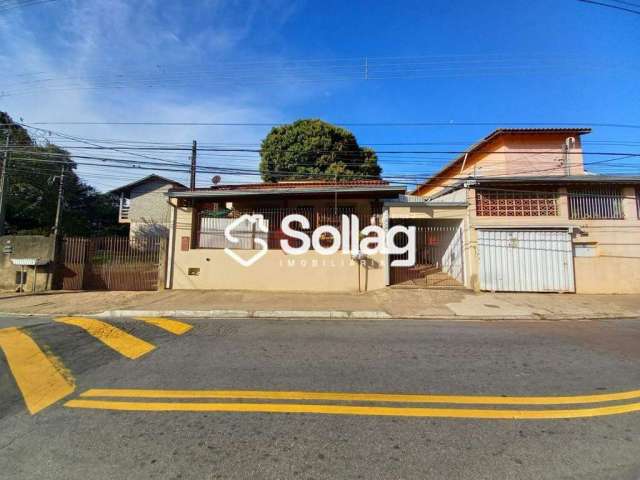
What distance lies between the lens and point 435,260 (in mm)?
12766

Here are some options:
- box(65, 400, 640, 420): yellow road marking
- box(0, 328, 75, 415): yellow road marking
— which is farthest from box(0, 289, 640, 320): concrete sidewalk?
box(65, 400, 640, 420): yellow road marking

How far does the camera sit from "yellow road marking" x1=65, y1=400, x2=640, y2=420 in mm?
2758

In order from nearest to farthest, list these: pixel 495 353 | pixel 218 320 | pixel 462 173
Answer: pixel 495 353
pixel 218 320
pixel 462 173

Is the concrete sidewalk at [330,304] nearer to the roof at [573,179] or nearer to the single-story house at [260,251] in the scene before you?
the single-story house at [260,251]

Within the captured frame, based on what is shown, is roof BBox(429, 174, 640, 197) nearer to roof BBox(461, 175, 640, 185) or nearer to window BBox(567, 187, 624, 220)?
roof BBox(461, 175, 640, 185)

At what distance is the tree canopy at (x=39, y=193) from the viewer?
20375 millimetres

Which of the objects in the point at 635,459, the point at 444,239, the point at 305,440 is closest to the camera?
the point at 635,459

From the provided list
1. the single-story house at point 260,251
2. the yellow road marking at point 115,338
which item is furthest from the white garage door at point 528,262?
the yellow road marking at point 115,338

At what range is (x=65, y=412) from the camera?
2.77 metres

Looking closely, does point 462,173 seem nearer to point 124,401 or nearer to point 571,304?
point 571,304

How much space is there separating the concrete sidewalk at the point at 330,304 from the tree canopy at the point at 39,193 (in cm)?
1326

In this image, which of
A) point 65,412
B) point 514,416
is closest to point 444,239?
point 514,416

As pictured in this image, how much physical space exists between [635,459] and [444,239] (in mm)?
10894

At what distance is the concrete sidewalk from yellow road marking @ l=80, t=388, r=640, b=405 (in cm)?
403
